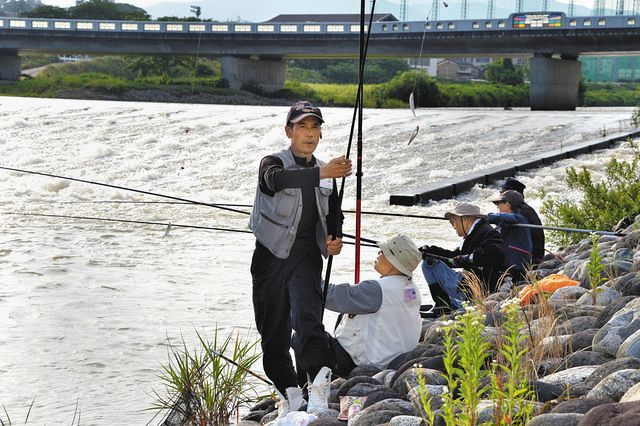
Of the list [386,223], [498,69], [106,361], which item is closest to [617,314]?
[106,361]

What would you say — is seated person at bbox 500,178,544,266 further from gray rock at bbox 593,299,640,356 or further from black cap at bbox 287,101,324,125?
black cap at bbox 287,101,324,125

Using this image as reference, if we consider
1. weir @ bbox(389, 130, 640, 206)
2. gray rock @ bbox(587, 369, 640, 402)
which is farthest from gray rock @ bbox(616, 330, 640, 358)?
weir @ bbox(389, 130, 640, 206)

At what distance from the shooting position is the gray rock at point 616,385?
4.38m

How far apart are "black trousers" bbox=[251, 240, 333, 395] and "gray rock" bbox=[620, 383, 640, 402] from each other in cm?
172

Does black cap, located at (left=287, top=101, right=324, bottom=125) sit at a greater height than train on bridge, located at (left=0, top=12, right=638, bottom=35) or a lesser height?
lesser

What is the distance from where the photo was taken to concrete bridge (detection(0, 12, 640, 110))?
5188 cm

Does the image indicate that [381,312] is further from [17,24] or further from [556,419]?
[17,24]

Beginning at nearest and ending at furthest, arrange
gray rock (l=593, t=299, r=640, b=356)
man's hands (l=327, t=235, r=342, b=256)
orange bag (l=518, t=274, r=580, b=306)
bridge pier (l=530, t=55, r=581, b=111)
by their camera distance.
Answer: gray rock (l=593, t=299, r=640, b=356) < man's hands (l=327, t=235, r=342, b=256) < orange bag (l=518, t=274, r=580, b=306) < bridge pier (l=530, t=55, r=581, b=111)

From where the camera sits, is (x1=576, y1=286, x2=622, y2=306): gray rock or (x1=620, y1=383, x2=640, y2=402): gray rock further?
(x1=576, y1=286, x2=622, y2=306): gray rock

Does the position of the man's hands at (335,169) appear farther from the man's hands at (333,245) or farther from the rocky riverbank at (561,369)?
the rocky riverbank at (561,369)

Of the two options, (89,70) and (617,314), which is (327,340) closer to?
(617,314)

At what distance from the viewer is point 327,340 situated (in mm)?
5750

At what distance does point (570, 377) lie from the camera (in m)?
4.95

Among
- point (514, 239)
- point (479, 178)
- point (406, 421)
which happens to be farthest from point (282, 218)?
point (479, 178)
